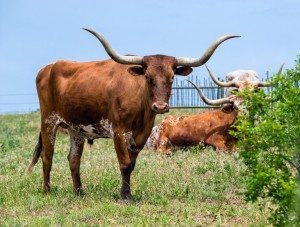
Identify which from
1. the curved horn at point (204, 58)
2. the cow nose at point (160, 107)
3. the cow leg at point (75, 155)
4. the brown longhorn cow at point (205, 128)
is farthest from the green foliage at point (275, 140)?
the brown longhorn cow at point (205, 128)

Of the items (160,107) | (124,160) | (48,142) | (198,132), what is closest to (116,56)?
(160,107)

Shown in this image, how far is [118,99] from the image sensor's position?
993 centimetres

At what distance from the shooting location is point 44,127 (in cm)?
1159

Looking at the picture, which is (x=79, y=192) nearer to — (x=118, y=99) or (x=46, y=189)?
(x=46, y=189)

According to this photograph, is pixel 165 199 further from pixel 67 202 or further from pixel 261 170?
pixel 261 170

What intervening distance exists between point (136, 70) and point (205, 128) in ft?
22.9

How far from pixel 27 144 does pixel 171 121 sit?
197 inches

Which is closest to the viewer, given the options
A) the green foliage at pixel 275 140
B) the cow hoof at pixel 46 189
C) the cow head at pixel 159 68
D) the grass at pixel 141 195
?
the green foliage at pixel 275 140

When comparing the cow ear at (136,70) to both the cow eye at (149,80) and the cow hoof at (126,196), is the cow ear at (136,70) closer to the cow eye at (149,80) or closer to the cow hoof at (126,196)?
the cow eye at (149,80)

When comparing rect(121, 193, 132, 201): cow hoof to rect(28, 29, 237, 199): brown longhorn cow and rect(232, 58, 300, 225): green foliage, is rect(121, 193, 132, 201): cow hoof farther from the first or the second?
rect(232, 58, 300, 225): green foliage

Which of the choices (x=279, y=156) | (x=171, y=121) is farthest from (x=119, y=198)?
(x=171, y=121)

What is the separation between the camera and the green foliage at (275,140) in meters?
6.38

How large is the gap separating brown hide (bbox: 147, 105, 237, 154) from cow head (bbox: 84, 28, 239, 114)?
243 inches

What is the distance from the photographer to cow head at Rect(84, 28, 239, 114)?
9.42 metres
